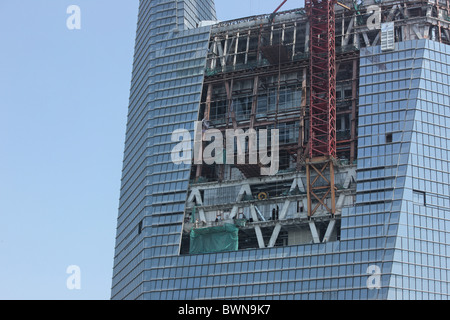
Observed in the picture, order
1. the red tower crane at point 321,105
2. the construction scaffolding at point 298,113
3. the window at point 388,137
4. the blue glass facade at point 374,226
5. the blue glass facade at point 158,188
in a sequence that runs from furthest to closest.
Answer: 1. the blue glass facade at point 158,188
2. the construction scaffolding at point 298,113
3. the red tower crane at point 321,105
4. the window at point 388,137
5. the blue glass facade at point 374,226

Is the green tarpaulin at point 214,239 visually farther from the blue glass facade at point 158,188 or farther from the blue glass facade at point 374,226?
the blue glass facade at point 158,188

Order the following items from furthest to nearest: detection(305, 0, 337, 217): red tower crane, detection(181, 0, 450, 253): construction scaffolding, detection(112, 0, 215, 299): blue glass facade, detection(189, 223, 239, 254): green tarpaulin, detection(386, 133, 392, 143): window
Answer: detection(112, 0, 215, 299): blue glass facade, detection(189, 223, 239, 254): green tarpaulin, detection(181, 0, 450, 253): construction scaffolding, detection(305, 0, 337, 217): red tower crane, detection(386, 133, 392, 143): window

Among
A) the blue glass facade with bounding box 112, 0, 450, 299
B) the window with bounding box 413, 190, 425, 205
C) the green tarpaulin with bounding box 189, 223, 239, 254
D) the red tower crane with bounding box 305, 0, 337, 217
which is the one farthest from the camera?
the green tarpaulin with bounding box 189, 223, 239, 254

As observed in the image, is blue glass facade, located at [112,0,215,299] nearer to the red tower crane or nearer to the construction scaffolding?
the construction scaffolding

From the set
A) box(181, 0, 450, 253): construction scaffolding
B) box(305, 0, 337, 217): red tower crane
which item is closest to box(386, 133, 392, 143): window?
box(181, 0, 450, 253): construction scaffolding

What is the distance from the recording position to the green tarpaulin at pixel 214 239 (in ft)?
583

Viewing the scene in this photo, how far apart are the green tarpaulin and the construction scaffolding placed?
74.5 inches

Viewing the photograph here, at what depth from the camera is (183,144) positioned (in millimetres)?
190375

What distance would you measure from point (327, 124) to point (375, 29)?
27.9m

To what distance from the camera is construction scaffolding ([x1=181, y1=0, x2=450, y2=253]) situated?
174250mm

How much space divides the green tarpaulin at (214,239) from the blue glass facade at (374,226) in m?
2.73

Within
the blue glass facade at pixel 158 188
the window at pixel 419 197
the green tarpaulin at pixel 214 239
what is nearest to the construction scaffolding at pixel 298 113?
the green tarpaulin at pixel 214 239
